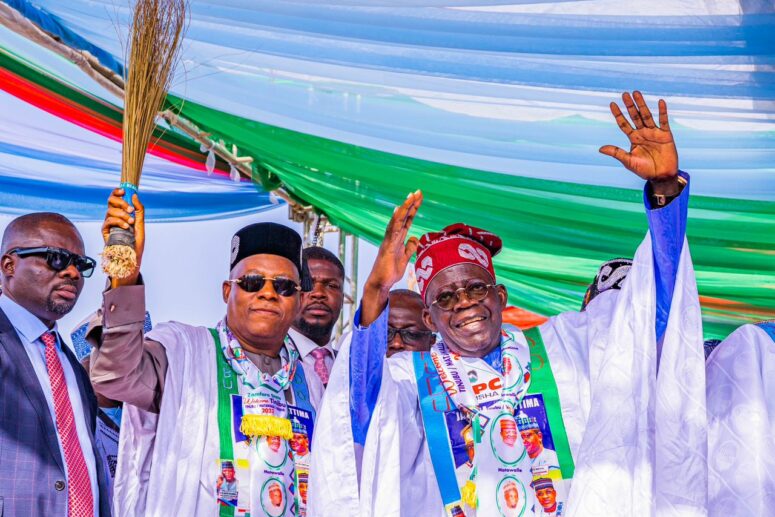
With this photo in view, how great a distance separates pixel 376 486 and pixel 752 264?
274 centimetres

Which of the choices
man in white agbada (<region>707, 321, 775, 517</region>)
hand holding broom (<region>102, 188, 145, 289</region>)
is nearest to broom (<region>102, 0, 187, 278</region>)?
hand holding broom (<region>102, 188, 145, 289</region>)

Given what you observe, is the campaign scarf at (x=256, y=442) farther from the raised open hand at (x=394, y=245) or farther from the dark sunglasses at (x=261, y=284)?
the raised open hand at (x=394, y=245)

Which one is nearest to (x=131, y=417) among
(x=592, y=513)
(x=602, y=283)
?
(x=592, y=513)

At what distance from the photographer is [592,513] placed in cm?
310

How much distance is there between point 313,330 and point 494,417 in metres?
1.58

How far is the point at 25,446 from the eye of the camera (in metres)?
3.49

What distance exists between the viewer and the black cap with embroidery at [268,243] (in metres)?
3.94

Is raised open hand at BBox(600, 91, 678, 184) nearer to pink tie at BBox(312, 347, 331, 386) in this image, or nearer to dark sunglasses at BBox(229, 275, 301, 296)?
dark sunglasses at BBox(229, 275, 301, 296)

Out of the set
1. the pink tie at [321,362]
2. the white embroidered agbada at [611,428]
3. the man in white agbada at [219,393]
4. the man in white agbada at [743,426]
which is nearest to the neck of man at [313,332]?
the pink tie at [321,362]

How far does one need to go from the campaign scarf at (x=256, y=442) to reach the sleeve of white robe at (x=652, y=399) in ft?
3.60

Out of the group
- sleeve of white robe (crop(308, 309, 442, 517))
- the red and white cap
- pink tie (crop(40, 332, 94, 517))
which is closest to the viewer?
sleeve of white robe (crop(308, 309, 442, 517))

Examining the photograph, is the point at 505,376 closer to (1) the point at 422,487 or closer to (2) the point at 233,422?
(1) the point at 422,487

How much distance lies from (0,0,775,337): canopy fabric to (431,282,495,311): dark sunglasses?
1140 mm

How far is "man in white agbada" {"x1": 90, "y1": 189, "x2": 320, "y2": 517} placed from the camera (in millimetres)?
3426
